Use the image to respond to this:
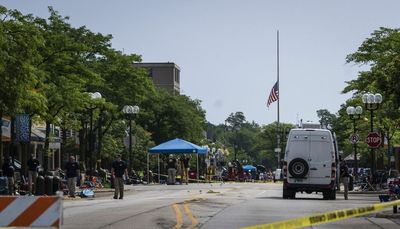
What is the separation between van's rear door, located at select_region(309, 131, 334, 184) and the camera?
28.5 m

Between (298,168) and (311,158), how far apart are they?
614 millimetres

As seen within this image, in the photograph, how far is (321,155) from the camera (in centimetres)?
2869

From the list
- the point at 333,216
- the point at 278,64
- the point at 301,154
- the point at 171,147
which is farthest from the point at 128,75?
the point at 333,216

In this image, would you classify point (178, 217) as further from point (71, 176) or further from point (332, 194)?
point (71, 176)

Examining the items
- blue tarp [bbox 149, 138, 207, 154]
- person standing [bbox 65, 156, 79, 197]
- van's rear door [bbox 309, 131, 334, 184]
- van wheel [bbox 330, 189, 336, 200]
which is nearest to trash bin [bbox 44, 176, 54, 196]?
person standing [bbox 65, 156, 79, 197]

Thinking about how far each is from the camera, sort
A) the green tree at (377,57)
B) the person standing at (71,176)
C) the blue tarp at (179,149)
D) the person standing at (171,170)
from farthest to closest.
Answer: the blue tarp at (179,149)
the person standing at (171,170)
the green tree at (377,57)
the person standing at (71,176)

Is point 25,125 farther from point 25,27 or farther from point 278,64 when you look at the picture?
point 278,64

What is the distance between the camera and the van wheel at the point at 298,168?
28683 millimetres

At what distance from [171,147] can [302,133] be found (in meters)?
24.1

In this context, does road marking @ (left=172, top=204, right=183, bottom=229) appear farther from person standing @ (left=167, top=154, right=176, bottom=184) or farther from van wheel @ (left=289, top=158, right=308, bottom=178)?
person standing @ (left=167, top=154, right=176, bottom=184)

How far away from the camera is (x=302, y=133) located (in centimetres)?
2850

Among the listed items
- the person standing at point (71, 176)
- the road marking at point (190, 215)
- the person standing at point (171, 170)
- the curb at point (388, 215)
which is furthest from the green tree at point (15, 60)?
the person standing at point (171, 170)

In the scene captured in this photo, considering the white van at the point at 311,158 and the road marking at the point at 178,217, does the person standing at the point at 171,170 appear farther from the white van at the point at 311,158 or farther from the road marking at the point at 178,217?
the road marking at the point at 178,217

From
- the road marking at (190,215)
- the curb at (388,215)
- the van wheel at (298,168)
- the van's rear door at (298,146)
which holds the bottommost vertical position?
the curb at (388,215)
